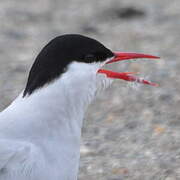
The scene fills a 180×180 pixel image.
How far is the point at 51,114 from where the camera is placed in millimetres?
2764

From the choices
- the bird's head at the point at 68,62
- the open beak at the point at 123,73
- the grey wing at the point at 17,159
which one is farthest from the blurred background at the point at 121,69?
the grey wing at the point at 17,159

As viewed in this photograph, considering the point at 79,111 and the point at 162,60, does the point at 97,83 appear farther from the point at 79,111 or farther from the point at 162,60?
the point at 162,60

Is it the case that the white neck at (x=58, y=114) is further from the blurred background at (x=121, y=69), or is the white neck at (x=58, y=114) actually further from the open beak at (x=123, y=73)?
the blurred background at (x=121, y=69)

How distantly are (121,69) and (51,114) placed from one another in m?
2.19

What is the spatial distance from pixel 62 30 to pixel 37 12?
22.3 inches

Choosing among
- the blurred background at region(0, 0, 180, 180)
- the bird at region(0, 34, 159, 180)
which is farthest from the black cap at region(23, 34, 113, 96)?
the blurred background at region(0, 0, 180, 180)

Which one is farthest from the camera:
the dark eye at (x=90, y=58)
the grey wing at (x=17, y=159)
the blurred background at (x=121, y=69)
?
the blurred background at (x=121, y=69)

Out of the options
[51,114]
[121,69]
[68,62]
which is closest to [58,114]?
[51,114]

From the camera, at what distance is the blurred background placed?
3664mm

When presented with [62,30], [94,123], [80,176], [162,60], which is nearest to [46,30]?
[62,30]

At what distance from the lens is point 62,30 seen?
6.03 m

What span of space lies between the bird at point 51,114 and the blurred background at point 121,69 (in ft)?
1.29

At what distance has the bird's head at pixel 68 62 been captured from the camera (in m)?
2.69

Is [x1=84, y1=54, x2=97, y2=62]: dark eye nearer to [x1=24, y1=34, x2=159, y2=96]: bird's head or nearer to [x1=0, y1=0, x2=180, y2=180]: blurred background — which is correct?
[x1=24, y1=34, x2=159, y2=96]: bird's head
